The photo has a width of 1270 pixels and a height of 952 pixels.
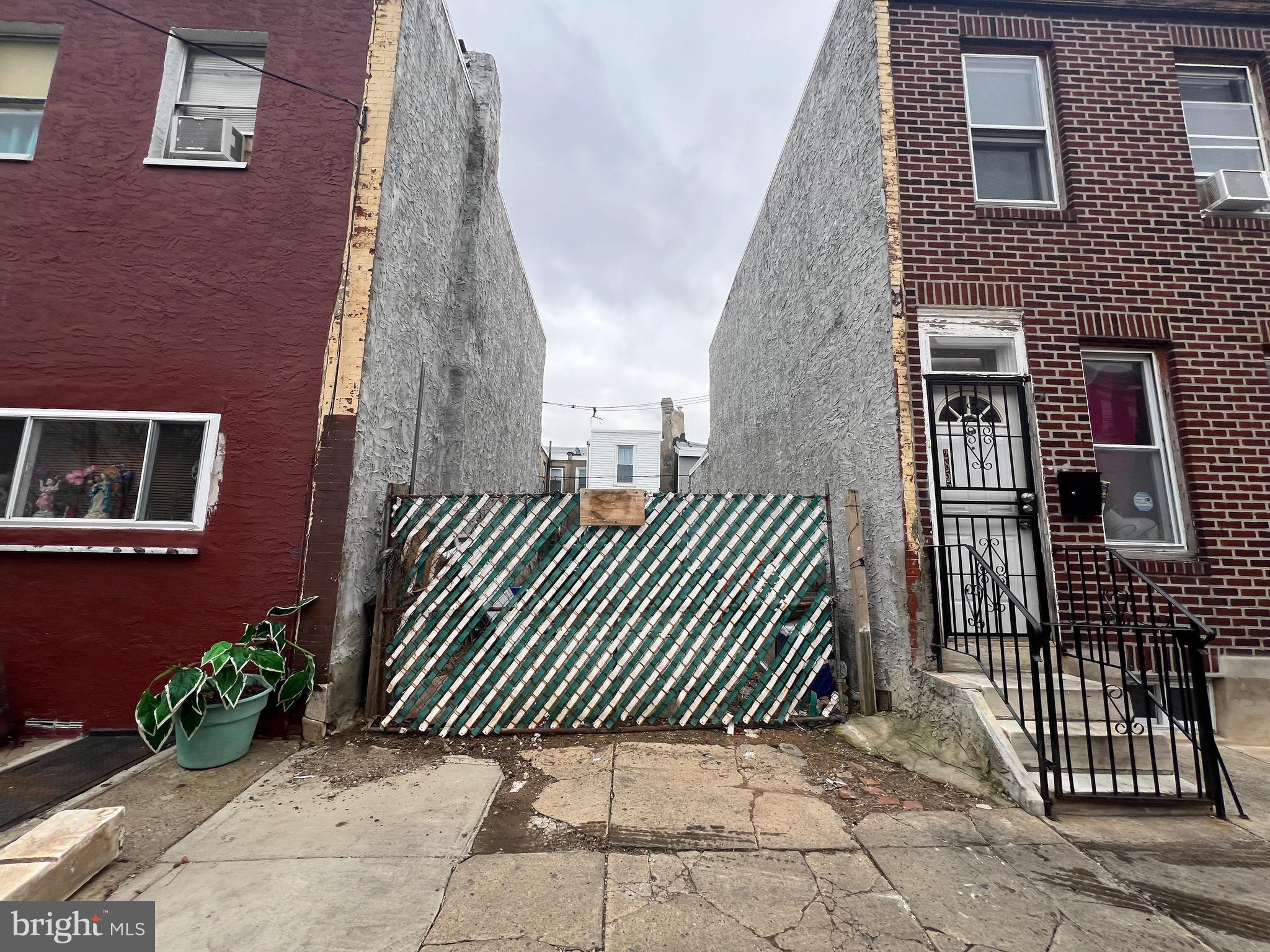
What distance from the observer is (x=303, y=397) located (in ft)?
14.8

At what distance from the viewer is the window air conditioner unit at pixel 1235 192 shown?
16.7 ft

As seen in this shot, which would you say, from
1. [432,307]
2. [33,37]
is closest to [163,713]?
[432,307]

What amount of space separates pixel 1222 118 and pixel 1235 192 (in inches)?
42.4

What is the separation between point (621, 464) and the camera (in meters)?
24.3

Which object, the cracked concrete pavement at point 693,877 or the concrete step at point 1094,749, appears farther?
the concrete step at point 1094,749

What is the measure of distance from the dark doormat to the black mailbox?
24.1ft

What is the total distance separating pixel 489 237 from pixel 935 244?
244 inches

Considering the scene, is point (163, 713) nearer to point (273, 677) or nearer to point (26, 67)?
point (273, 677)

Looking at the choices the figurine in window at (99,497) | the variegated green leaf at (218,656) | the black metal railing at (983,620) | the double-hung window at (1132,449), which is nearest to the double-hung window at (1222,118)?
the double-hung window at (1132,449)

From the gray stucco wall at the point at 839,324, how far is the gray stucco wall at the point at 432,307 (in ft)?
14.2

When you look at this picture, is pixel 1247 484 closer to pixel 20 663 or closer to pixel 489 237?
pixel 489 237

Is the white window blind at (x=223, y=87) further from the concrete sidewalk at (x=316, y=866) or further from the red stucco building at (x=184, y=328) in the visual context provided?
the concrete sidewalk at (x=316, y=866)

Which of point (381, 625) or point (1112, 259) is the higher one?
point (1112, 259)

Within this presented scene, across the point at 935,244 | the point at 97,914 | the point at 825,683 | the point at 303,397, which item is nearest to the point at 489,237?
the point at 303,397
